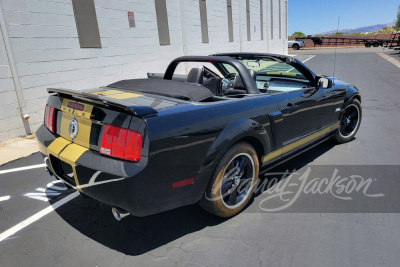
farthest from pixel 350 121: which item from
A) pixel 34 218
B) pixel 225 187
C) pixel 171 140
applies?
pixel 34 218

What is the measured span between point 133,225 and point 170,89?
1.34 m

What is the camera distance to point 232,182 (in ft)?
9.32

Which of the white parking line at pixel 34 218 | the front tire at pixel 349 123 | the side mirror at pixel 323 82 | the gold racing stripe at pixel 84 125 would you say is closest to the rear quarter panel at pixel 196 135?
the gold racing stripe at pixel 84 125

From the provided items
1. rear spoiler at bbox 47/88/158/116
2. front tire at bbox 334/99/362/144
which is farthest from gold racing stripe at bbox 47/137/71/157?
front tire at bbox 334/99/362/144

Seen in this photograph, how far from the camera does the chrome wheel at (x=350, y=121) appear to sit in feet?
15.7

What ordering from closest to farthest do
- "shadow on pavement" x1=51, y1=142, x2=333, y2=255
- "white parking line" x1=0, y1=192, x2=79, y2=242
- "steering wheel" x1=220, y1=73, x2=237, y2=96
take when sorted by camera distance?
"shadow on pavement" x1=51, y1=142, x2=333, y2=255, "white parking line" x1=0, y1=192, x2=79, y2=242, "steering wheel" x1=220, y1=73, x2=237, y2=96

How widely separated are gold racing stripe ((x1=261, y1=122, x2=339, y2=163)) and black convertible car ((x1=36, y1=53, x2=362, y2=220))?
16 mm

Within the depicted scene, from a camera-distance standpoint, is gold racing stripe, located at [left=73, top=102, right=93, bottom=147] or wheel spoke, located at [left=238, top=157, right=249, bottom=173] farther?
wheel spoke, located at [left=238, top=157, right=249, bottom=173]

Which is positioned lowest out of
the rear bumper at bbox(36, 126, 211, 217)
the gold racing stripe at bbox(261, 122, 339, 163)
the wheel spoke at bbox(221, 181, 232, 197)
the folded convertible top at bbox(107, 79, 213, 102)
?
the wheel spoke at bbox(221, 181, 232, 197)

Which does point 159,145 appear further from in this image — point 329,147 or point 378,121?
point 378,121

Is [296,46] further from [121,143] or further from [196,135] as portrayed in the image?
[121,143]

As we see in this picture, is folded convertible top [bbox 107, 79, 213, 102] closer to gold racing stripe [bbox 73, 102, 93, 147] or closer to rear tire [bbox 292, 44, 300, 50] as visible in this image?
gold racing stripe [bbox 73, 102, 93, 147]

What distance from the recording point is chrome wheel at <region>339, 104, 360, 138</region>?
4793 mm

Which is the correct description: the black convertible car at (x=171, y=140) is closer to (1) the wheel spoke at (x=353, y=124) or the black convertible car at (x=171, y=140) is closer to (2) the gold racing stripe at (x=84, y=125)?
(2) the gold racing stripe at (x=84, y=125)
